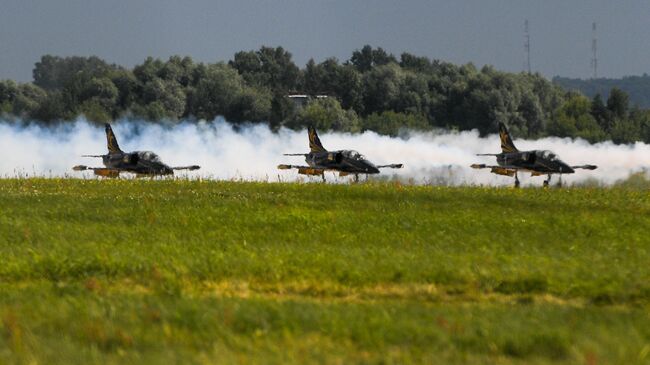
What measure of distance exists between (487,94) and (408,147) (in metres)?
52.2

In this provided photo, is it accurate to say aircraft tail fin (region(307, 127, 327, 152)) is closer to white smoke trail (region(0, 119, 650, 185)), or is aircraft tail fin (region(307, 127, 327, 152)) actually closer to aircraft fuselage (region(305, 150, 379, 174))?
aircraft fuselage (region(305, 150, 379, 174))

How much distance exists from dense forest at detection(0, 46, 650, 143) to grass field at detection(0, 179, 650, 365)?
73.3 m

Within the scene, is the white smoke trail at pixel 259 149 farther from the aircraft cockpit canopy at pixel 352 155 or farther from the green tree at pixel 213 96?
Result: the green tree at pixel 213 96

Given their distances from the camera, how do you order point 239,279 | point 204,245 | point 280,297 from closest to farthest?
1. point 280,297
2. point 239,279
3. point 204,245

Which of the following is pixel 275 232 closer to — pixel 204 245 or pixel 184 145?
pixel 204 245

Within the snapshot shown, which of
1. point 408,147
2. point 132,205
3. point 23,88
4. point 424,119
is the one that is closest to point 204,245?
point 132,205

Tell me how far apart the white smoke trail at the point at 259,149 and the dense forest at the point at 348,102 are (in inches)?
630

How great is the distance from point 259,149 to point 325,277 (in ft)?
210

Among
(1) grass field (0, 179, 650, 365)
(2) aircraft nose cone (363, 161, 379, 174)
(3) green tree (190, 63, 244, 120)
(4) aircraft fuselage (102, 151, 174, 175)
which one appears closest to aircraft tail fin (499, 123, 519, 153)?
(2) aircraft nose cone (363, 161, 379, 174)

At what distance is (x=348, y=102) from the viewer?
14300 cm

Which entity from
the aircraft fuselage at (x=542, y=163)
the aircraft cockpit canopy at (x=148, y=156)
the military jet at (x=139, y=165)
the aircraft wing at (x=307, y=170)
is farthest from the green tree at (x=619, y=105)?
the aircraft cockpit canopy at (x=148, y=156)

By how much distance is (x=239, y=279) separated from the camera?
21.1 metres

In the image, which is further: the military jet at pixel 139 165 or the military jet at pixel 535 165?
the military jet at pixel 139 165

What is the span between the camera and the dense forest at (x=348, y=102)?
115m
